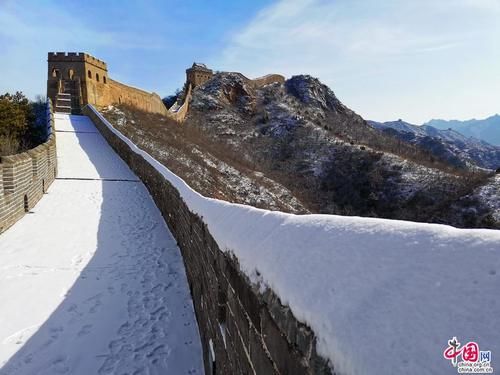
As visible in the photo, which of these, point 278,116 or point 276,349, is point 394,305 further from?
point 278,116

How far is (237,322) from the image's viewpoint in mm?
2441

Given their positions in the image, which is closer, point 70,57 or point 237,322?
point 237,322

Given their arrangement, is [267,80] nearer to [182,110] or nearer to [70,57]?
[182,110]

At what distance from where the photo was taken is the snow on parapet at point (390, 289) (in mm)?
900

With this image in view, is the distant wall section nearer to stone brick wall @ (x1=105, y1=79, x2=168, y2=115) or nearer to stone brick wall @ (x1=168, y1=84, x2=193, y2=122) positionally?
stone brick wall @ (x1=105, y1=79, x2=168, y2=115)

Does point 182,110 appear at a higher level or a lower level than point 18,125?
higher

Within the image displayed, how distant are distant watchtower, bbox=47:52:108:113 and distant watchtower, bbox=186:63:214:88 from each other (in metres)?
27.5

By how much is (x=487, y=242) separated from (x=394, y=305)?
12.4 inches

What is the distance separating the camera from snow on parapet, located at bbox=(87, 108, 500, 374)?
900 mm

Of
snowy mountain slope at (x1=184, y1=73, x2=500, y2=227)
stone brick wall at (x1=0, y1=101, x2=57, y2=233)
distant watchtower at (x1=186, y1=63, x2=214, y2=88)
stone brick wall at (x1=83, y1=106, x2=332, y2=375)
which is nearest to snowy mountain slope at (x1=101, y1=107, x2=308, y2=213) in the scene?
snowy mountain slope at (x1=184, y1=73, x2=500, y2=227)

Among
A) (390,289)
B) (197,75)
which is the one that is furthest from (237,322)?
(197,75)

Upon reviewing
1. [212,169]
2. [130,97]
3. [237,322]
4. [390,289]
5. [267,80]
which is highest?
[267,80]

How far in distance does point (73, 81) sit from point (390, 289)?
3568cm

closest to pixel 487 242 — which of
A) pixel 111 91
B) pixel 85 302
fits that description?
pixel 85 302
